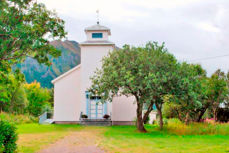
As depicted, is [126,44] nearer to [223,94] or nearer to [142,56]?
[142,56]

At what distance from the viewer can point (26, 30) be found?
373 inches

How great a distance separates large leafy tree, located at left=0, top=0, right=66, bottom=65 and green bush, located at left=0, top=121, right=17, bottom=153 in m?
2.08

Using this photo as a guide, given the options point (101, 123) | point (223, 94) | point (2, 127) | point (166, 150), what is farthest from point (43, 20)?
point (101, 123)

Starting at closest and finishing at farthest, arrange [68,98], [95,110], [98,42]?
[95,110]
[98,42]
[68,98]

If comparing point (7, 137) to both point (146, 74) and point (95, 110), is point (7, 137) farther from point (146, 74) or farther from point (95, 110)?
point (95, 110)

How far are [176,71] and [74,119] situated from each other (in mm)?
16056

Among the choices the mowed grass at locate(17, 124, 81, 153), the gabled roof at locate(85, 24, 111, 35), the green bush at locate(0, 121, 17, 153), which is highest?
the gabled roof at locate(85, 24, 111, 35)

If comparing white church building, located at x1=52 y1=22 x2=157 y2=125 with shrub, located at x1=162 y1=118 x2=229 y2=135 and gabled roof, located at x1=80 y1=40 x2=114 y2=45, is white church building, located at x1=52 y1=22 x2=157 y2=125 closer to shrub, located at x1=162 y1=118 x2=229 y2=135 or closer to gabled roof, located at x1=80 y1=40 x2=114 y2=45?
gabled roof, located at x1=80 y1=40 x2=114 y2=45

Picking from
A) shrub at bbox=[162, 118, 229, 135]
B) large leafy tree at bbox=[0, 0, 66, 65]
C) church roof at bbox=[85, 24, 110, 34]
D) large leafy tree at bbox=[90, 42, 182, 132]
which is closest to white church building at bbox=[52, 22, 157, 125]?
church roof at bbox=[85, 24, 110, 34]

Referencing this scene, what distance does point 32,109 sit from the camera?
1914 inches

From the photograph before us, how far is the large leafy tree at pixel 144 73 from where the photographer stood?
19.4 meters

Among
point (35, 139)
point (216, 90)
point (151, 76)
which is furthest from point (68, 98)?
point (35, 139)

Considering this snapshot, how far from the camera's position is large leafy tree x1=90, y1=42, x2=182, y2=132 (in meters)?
19.4

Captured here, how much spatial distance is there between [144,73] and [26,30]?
1180 cm
